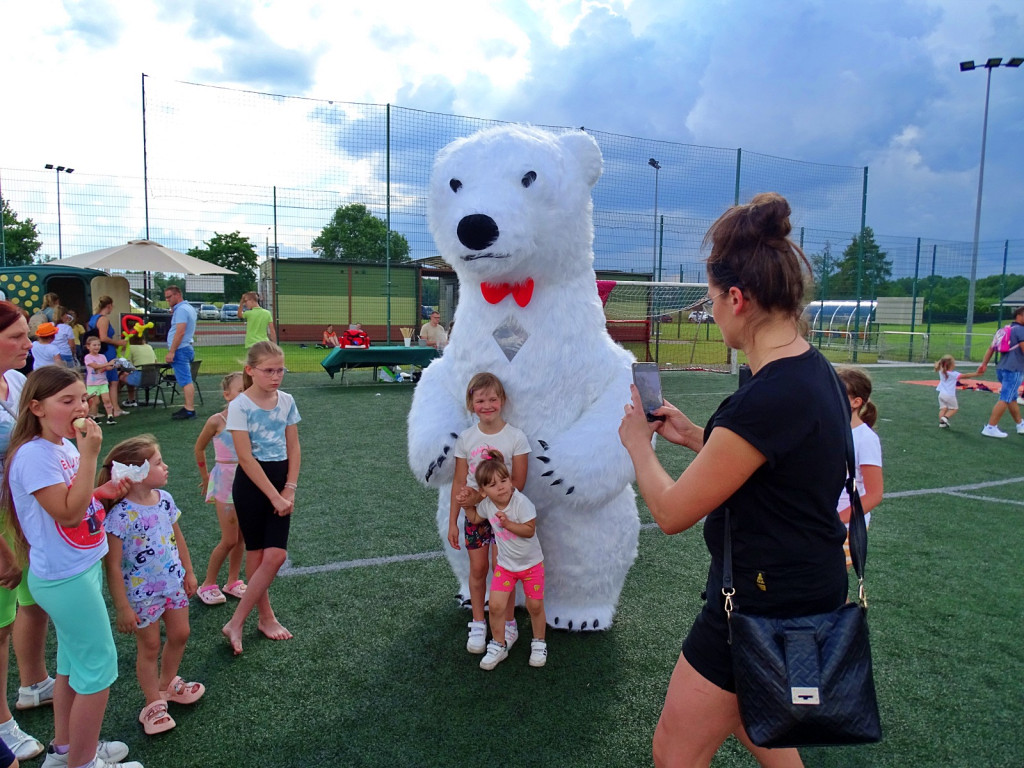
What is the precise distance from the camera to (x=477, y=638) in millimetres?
2852

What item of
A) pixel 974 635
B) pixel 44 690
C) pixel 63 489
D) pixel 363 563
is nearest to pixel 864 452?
pixel 974 635

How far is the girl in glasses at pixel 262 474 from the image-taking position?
281cm

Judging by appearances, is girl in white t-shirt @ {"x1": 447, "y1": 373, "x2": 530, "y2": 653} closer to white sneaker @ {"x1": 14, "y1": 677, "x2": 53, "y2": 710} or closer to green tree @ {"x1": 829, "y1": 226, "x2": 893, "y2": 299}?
white sneaker @ {"x1": 14, "y1": 677, "x2": 53, "y2": 710}

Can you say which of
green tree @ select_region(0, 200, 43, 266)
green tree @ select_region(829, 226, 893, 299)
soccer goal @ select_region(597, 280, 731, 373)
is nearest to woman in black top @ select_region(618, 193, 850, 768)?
soccer goal @ select_region(597, 280, 731, 373)

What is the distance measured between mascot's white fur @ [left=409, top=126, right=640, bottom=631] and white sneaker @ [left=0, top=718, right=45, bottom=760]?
1.57 metres

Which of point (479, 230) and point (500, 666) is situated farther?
point (500, 666)

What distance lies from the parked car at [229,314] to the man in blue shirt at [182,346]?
23026 mm

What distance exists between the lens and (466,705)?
2.47m

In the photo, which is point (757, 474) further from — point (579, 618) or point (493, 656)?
point (579, 618)

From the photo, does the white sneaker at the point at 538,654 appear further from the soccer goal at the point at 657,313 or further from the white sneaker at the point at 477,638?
the soccer goal at the point at 657,313

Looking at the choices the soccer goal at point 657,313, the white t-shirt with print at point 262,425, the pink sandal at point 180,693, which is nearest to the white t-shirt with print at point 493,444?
the white t-shirt with print at point 262,425

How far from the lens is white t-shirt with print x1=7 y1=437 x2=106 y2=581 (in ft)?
6.15

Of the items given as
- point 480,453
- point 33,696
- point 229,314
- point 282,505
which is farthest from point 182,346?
point 229,314

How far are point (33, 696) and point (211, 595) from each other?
0.93 metres
